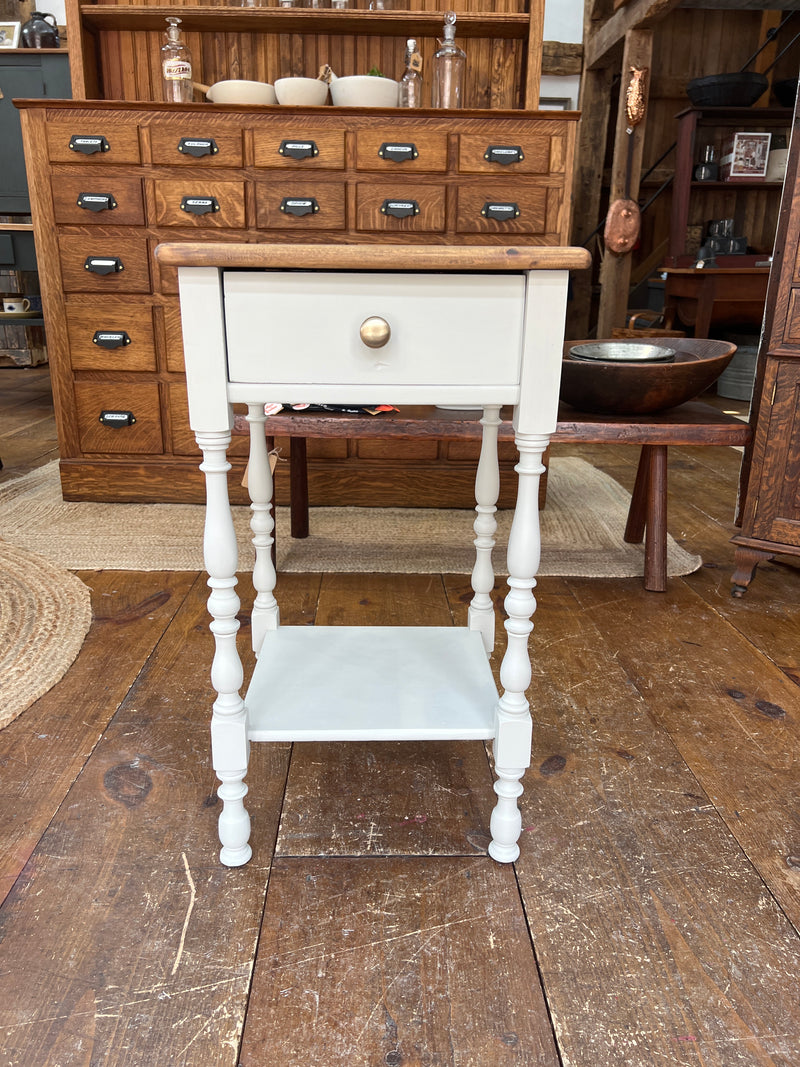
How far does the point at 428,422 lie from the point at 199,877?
119 cm

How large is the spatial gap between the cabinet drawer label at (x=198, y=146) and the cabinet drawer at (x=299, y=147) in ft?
0.37

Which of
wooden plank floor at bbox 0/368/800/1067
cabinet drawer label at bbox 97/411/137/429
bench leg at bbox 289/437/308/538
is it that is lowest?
wooden plank floor at bbox 0/368/800/1067

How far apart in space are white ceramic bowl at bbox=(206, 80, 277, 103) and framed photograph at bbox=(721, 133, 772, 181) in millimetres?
3726

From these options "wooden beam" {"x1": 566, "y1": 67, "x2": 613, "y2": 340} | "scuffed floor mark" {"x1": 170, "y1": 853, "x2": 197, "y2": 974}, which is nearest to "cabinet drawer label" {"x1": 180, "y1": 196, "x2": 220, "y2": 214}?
"scuffed floor mark" {"x1": 170, "y1": 853, "x2": 197, "y2": 974}

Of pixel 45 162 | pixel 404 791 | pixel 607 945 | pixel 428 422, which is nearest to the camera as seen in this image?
pixel 607 945

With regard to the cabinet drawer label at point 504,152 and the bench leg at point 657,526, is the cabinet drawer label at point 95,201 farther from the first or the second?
the bench leg at point 657,526

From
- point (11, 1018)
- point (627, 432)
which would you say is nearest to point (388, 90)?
point (627, 432)

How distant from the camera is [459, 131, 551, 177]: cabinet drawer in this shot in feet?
6.84

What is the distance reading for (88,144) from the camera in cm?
207

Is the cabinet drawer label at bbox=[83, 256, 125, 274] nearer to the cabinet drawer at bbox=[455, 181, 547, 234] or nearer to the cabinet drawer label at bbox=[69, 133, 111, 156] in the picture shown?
the cabinet drawer label at bbox=[69, 133, 111, 156]

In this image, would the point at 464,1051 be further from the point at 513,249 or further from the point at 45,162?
the point at 45,162

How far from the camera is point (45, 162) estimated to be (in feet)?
6.91

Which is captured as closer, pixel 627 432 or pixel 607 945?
pixel 607 945

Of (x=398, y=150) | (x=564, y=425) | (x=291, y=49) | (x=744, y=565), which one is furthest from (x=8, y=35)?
(x=744, y=565)
